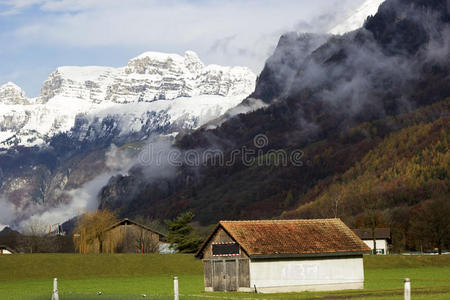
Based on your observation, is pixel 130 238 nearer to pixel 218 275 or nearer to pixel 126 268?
pixel 126 268

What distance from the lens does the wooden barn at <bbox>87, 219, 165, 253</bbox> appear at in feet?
544

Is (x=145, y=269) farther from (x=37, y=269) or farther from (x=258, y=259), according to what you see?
(x=258, y=259)

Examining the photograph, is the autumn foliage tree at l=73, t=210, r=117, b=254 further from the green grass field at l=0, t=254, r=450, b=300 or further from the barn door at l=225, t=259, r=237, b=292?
the barn door at l=225, t=259, r=237, b=292

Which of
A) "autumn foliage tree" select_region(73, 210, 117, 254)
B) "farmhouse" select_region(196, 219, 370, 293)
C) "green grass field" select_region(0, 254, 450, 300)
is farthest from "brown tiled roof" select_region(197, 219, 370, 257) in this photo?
"autumn foliage tree" select_region(73, 210, 117, 254)

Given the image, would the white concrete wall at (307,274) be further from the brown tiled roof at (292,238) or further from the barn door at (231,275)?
the barn door at (231,275)

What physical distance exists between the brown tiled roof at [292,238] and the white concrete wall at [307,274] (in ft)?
3.20

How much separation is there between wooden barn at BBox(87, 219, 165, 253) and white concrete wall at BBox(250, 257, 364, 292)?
99.1 metres

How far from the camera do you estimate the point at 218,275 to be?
71.8 metres

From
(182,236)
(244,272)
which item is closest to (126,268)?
(182,236)

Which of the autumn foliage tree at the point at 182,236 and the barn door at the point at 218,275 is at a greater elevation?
the autumn foliage tree at the point at 182,236

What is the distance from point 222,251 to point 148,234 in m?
106

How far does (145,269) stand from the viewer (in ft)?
401

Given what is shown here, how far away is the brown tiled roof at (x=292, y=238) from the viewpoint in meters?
68.9

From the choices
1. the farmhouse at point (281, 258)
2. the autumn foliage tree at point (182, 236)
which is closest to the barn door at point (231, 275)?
the farmhouse at point (281, 258)
